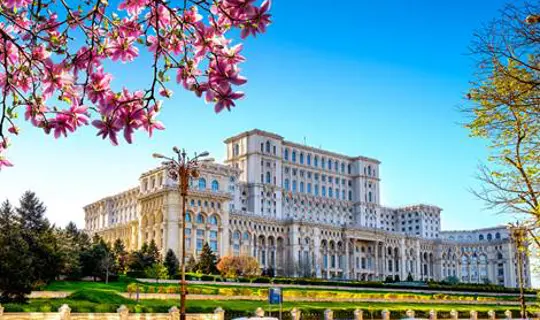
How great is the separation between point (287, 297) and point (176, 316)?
18.3 metres

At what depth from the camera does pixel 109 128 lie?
447 centimetres

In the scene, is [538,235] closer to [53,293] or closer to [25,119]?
[25,119]

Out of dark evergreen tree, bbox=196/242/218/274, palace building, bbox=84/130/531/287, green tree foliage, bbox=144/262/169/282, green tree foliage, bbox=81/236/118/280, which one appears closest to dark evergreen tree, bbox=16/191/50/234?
green tree foliage, bbox=81/236/118/280

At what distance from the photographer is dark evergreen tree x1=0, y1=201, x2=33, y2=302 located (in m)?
31.2

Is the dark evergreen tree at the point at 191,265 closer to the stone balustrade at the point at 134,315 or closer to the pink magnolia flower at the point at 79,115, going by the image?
the stone balustrade at the point at 134,315

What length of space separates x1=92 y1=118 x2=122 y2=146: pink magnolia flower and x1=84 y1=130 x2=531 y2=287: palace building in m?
78.6

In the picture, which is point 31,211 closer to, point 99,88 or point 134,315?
point 134,315

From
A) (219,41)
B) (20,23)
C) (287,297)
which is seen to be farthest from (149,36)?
(287,297)

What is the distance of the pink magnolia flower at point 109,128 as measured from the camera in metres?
4.42

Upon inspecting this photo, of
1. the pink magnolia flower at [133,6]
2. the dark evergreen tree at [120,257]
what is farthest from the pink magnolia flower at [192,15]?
the dark evergreen tree at [120,257]

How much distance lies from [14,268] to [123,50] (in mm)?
30312

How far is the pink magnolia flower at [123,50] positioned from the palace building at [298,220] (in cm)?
7832

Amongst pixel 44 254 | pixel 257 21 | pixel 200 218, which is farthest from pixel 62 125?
pixel 200 218

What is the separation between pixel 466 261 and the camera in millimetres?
135750
